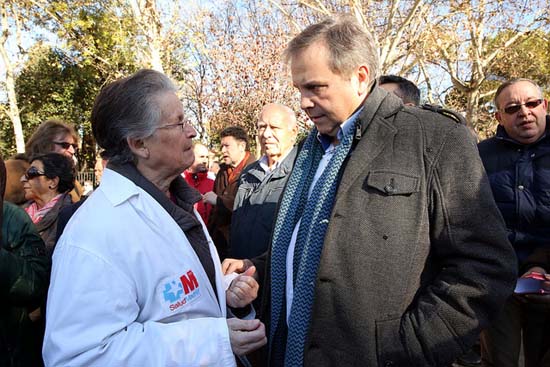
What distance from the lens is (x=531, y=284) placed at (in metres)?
2.80

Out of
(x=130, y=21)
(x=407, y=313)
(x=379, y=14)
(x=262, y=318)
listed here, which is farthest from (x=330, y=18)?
(x=130, y=21)

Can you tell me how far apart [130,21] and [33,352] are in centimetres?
1291

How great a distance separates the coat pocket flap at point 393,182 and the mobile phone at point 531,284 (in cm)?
163

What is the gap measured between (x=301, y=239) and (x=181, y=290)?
1.72 feet

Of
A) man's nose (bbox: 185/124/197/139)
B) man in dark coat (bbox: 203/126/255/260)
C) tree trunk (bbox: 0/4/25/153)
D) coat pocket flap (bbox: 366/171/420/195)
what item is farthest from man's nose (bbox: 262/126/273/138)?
tree trunk (bbox: 0/4/25/153)

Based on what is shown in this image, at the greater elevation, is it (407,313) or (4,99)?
(4,99)

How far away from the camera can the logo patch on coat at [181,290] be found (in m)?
1.66

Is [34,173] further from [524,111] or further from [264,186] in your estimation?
[524,111]

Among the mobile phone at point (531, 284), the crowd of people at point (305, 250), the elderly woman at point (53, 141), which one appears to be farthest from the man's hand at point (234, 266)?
the elderly woman at point (53, 141)

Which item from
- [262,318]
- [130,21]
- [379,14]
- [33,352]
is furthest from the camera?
[130,21]

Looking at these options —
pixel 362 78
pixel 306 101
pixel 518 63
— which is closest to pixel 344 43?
pixel 362 78

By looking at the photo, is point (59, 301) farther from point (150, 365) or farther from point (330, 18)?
point (330, 18)

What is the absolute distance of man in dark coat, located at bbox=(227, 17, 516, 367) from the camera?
1596 millimetres

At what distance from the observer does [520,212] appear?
305 centimetres
